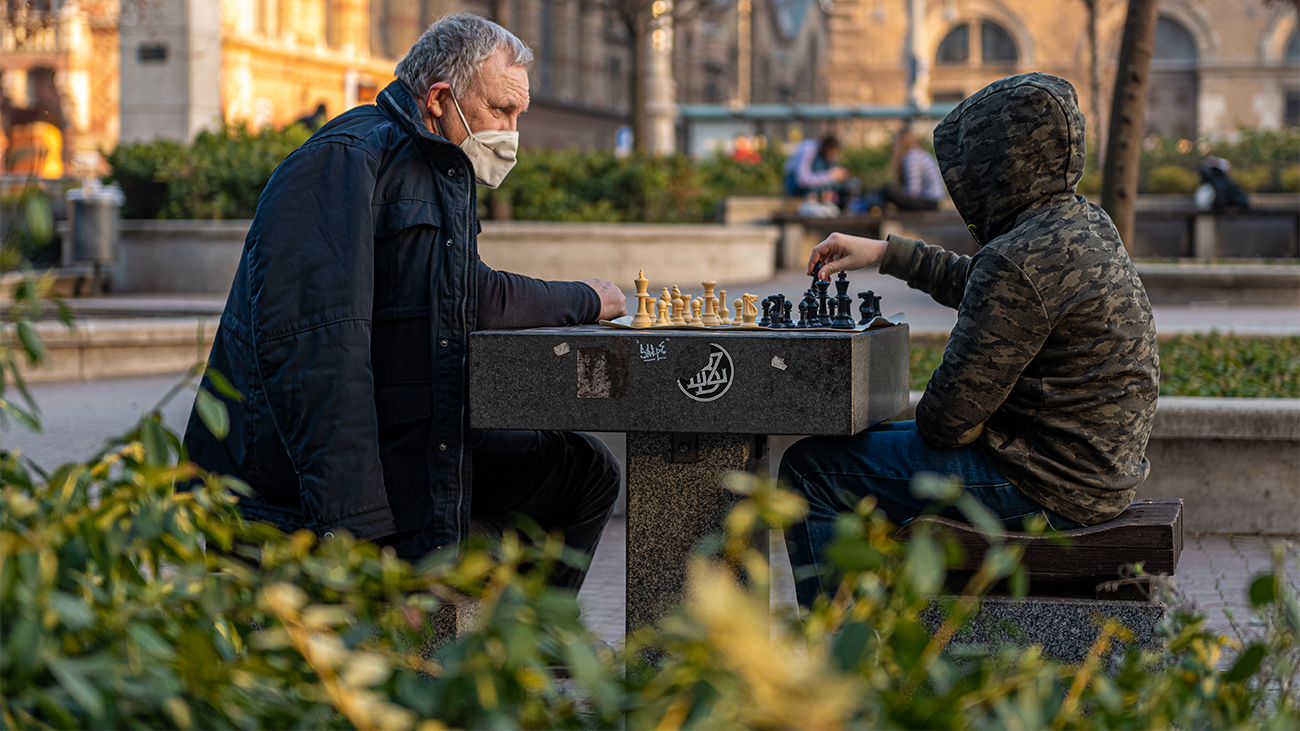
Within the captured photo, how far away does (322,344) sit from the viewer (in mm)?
3082

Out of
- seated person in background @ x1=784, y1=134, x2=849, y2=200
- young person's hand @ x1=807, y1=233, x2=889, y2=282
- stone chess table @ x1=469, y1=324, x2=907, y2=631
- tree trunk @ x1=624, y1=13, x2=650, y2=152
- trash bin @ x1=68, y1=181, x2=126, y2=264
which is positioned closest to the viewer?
stone chess table @ x1=469, y1=324, x2=907, y2=631

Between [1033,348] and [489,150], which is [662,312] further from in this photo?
[1033,348]

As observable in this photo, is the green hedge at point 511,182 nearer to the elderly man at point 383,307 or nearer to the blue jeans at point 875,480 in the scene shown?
the elderly man at point 383,307

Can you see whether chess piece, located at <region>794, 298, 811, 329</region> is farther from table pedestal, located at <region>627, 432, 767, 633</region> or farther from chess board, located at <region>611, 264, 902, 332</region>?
table pedestal, located at <region>627, 432, 767, 633</region>

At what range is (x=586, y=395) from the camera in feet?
10.0

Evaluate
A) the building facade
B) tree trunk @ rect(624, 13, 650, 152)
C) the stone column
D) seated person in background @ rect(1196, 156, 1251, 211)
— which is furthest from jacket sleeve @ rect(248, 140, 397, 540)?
the building facade

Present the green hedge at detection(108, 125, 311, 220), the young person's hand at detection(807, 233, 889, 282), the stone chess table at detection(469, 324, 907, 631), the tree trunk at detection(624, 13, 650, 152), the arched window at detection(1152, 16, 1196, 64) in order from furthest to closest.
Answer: the arched window at detection(1152, 16, 1196, 64) → the tree trunk at detection(624, 13, 650, 152) → the green hedge at detection(108, 125, 311, 220) → the young person's hand at detection(807, 233, 889, 282) → the stone chess table at detection(469, 324, 907, 631)

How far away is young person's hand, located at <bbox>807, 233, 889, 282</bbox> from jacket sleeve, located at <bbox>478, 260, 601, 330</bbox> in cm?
68

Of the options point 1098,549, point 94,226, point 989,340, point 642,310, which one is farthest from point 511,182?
point 1098,549

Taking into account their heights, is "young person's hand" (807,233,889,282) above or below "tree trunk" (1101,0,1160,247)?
below

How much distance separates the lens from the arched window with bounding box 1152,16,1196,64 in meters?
46.2

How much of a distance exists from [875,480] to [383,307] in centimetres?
127

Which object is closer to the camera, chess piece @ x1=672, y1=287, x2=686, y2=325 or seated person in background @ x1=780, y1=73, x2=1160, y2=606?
seated person in background @ x1=780, y1=73, x2=1160, y2=606

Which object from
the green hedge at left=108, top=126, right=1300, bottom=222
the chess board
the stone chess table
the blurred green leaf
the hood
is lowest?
the blurred green leaf
